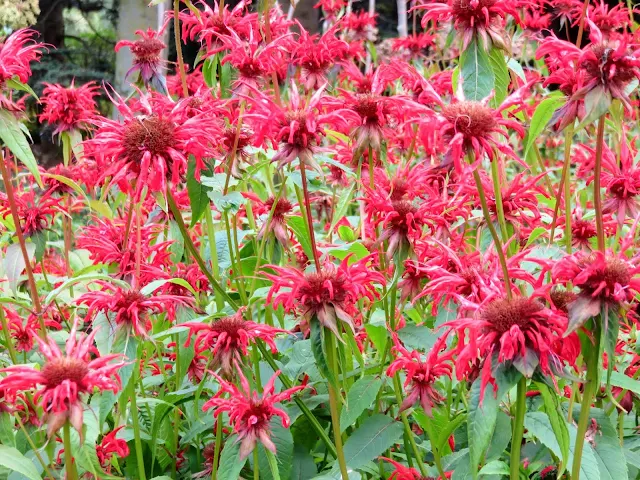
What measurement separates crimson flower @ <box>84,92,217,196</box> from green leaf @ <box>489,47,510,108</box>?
470 millimetres

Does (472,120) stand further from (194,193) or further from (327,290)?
(194,193)

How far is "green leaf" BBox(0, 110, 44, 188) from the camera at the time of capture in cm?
119

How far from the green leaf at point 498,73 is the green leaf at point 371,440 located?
0.59 meters

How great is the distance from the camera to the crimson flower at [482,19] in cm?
119

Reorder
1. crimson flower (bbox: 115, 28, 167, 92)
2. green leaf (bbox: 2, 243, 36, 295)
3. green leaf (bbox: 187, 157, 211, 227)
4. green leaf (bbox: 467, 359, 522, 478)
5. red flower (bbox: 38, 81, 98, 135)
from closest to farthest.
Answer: green leaf (bbox: 467, 359, 522, 478) < green leaf (bbox: 187, 157, 211, 227) < green leaf (bbox: 2, 243, 36, 295) < crimson flower (bbox: 115, 28, 167, 92) < red flower (bbox: 38, 81, 98, 135)

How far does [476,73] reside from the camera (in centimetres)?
118

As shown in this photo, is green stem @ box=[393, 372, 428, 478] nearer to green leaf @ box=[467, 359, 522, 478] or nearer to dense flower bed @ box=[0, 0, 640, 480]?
dense flower bed @ box=[0, 0, 640, 480]

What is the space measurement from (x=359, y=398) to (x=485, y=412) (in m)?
0.42

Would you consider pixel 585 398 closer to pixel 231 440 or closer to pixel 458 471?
pixel 458 471

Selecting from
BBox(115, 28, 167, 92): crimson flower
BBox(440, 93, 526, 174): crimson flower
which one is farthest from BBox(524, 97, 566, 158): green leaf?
BBox(115, 28, 167, 92): crimson flower

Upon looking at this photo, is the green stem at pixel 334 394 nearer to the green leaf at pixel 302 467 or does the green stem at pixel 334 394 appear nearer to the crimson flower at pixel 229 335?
the crimson flower at pixel 229 335

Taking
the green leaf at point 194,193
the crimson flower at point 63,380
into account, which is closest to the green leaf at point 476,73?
the green leaf at point 194,193

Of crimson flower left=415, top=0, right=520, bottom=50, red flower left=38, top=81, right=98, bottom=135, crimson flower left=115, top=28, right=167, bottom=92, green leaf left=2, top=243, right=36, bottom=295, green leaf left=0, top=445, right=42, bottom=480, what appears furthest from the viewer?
red flower left=38, top=81, right=98, bottom=135

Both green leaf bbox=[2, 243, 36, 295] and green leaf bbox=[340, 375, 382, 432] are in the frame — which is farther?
green leaf bbox=[2, 243, 36, 295]
